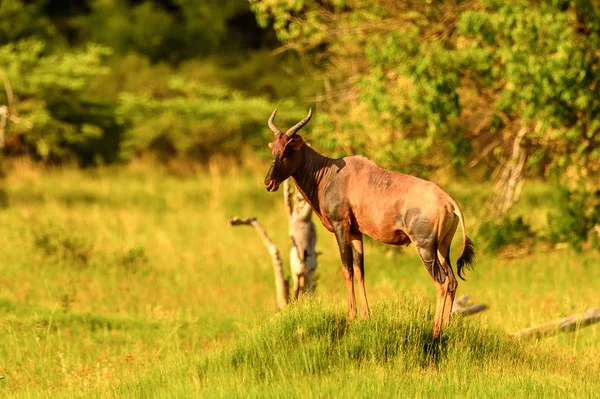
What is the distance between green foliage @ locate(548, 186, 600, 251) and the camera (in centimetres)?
1695

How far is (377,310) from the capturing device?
9133 millimetres

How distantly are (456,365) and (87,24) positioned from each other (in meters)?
29.0

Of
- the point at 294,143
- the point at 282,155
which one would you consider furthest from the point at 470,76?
the point at 282,155

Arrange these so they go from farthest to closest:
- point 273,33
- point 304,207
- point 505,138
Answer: point 273,33 < point 505,138 < point 304,207

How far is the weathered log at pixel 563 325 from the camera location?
11273 millimetres

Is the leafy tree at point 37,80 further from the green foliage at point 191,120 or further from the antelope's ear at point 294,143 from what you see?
the antelope's ear at point 294,143

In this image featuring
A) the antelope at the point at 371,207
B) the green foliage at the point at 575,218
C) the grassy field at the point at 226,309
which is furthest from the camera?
the green foliage at the point at 575,218

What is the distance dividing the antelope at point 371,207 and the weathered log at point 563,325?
2766mm

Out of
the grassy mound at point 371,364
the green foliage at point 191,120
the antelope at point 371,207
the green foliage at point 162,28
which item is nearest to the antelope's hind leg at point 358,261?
the antelope at point 371,207

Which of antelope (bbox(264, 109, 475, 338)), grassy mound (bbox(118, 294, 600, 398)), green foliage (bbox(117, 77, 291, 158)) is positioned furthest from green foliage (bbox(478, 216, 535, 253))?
green foliage (bbox(117, 77, 291, 158))

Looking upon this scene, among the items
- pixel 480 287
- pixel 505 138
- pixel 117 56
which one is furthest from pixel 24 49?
pixel 480 287

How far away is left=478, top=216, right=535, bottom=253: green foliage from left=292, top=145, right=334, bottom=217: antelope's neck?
9325 millimetres

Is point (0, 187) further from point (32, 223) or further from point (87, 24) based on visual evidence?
point (87, 24)

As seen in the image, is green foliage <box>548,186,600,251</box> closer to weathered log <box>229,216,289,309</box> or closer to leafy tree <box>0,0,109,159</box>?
weathered log <box>229,216,289,309</box>
